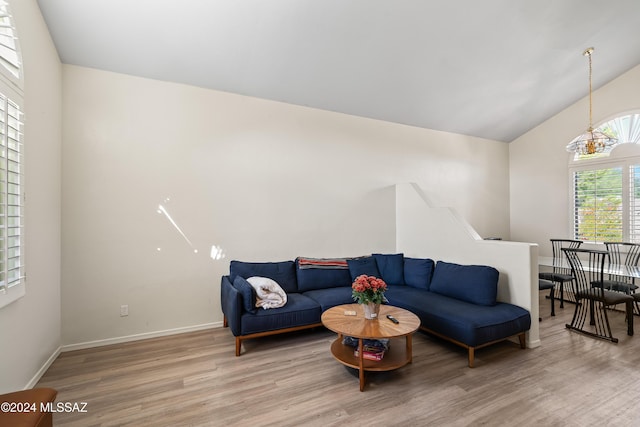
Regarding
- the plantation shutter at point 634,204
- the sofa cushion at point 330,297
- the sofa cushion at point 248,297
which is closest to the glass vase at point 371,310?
the sofa cushion at point 330,297

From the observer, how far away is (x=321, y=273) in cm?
401

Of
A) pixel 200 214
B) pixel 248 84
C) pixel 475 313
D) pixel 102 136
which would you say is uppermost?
pixel 248 84

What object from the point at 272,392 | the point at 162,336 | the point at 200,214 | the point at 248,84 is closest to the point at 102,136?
the point at 200,214

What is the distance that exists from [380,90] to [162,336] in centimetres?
444

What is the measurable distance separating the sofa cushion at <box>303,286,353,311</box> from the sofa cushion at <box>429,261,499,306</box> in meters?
1.19

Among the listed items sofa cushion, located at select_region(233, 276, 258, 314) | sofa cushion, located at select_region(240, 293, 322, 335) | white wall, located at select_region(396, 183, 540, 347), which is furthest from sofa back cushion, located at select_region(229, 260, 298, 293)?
white wall, located at select_region(396, 183, 540, 347)

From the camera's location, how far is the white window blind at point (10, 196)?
188 centimetres

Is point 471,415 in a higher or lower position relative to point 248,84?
lower

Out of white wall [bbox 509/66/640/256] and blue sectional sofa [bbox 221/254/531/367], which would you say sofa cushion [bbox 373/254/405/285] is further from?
white wall [bbox 509/66/640/256]

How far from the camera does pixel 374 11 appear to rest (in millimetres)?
3002

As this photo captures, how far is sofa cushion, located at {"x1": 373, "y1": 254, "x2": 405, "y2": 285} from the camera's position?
429 cm

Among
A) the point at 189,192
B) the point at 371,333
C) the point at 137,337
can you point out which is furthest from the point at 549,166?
the point at 137,337

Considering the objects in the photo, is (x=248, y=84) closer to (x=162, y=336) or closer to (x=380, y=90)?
(x=380, y=90)

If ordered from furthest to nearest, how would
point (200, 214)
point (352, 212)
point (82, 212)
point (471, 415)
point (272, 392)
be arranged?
point (352, 212), point (200, 214), point (82, 212), point (272, 392), point (471, 415)
